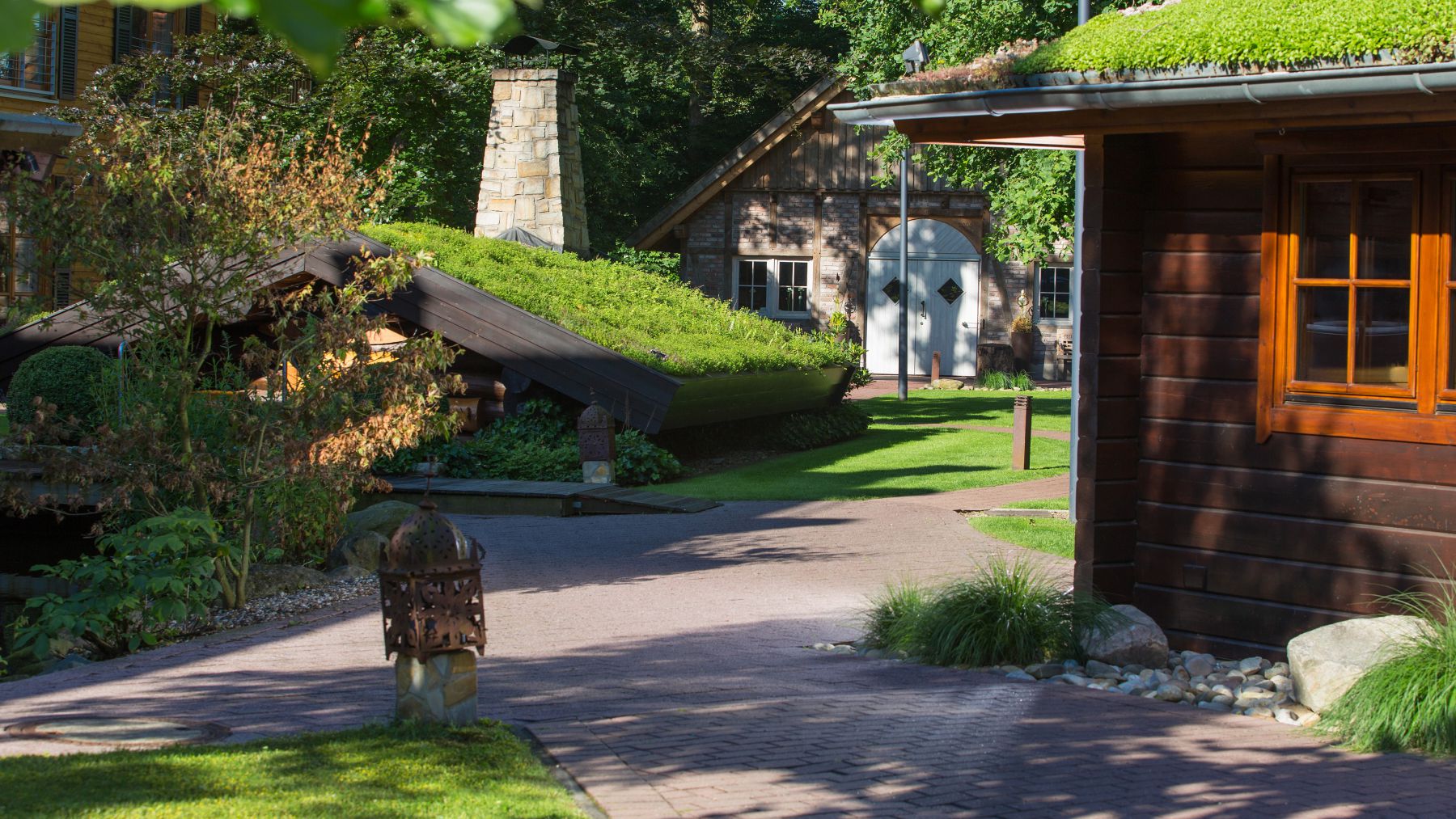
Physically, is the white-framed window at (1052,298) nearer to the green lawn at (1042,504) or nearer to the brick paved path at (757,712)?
the green lawn at (1042,504)

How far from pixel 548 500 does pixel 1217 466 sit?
7.58m

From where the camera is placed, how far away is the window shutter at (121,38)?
29.2 m

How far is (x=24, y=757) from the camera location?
5070mm

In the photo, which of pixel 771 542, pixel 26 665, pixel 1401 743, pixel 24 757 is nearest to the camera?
pixel 24 757

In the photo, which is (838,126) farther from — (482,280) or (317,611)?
(317,611)

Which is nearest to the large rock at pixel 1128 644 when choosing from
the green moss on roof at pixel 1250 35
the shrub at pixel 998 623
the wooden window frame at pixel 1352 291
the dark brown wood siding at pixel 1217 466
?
the shrub at pixel 998 623

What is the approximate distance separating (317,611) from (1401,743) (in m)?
6.25

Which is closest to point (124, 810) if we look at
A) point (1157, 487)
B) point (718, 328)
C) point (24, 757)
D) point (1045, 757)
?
point (24, 757)

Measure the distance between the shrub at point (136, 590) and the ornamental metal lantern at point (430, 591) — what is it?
3369mm

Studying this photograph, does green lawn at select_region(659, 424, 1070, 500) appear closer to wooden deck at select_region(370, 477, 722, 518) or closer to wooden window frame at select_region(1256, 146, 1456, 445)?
wooden deck at select_region(370, 477, 722, 518)

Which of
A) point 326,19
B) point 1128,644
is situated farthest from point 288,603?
point 326,19

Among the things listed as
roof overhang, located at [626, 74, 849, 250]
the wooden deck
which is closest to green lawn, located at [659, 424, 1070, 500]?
the wooden deck

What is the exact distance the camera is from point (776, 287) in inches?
1312

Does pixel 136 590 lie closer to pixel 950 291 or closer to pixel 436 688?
pixel 436 688
